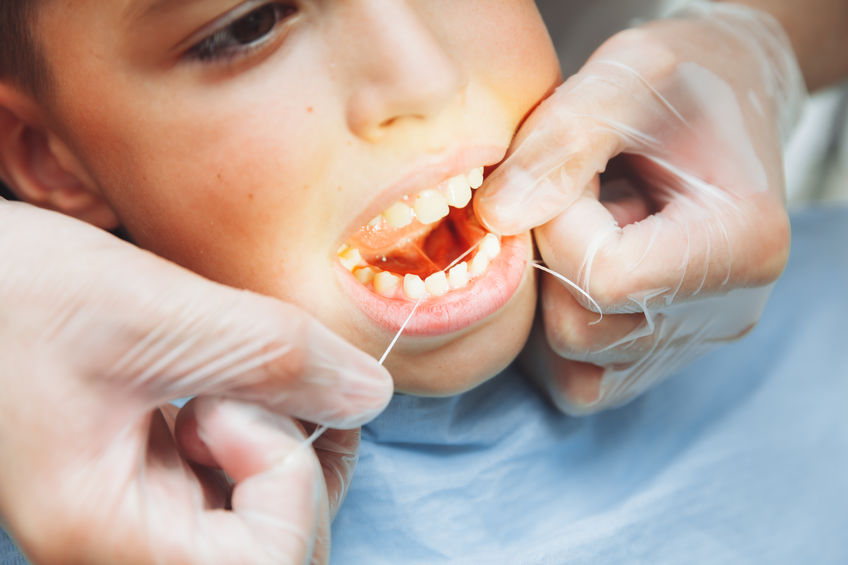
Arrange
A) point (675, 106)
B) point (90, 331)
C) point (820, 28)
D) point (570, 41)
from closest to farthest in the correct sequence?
point (90, 331)
point (675, 106)
point (820, 28)
point (570, 41)

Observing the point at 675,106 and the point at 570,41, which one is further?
the point at 570,41

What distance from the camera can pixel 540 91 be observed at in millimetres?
1072

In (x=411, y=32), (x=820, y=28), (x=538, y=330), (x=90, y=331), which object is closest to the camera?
(x=90, y=331)

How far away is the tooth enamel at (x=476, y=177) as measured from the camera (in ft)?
3.37

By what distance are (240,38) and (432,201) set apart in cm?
33

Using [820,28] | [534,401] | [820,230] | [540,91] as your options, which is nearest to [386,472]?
[534,401]

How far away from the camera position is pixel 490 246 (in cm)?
107

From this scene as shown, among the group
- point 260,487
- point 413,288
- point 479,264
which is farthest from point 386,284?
point 260,487

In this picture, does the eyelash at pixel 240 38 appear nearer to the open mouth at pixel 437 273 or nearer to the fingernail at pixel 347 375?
the open mouth at pixel 437 273

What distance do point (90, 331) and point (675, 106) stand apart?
942mm

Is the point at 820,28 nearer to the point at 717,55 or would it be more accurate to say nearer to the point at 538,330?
the point at 717,55

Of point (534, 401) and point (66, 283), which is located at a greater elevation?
point (66, 283)

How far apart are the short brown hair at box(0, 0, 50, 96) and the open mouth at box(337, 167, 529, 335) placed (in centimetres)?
48

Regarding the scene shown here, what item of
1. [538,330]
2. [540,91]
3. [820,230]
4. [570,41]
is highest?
[540,91]
